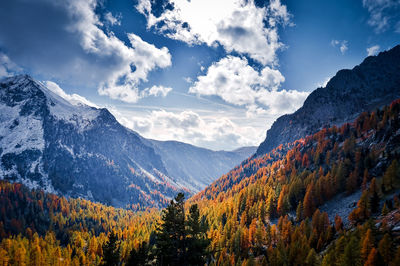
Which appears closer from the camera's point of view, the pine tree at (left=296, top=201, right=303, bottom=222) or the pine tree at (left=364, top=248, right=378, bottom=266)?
the pine tree at (left=364, top=248, right=378, bottom=266)

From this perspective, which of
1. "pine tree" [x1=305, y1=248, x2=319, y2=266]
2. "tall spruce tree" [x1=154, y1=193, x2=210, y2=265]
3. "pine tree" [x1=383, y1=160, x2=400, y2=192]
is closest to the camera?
"tall spruce tree" [x1=154, y1=193, x2=210, y2=265]

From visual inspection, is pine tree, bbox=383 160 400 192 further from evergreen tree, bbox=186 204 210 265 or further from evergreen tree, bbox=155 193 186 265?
evergreen tree, bbox=155 193 186 265

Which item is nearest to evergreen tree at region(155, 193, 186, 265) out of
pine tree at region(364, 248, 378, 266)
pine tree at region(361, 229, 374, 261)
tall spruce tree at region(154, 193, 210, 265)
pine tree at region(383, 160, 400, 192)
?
tall spruce tree at region(154, 193, 210, 265)

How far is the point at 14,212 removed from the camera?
18375 centimetres

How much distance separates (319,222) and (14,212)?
9433 inches

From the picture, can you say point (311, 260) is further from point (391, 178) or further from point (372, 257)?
point (391, 178)

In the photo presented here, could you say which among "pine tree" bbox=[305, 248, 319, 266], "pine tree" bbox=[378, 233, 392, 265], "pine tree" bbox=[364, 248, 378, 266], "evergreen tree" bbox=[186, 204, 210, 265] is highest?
"evergreen tree" bbox=[186, 204, 210, 265]

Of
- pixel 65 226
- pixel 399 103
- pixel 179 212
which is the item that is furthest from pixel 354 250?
pixel 65 226

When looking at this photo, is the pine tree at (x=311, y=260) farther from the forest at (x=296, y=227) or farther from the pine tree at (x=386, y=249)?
the pine tree at (x=386, y=249)

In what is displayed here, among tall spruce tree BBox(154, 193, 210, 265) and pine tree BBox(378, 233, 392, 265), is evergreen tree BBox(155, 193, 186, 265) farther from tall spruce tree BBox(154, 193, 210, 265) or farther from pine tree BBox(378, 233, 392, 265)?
pine tree BBox(378, 233, 392, 265)

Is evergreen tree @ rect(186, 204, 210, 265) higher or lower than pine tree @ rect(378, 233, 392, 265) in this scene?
higher

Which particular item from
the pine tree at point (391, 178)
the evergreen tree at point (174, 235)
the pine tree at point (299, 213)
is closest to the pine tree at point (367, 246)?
the evergreen tree at point (174, 235)

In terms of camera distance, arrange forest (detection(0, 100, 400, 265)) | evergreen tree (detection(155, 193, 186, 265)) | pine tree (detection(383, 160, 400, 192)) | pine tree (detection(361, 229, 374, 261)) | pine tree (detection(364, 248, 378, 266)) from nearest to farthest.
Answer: evergreen tree (detection(155, 193, 186, 265)) → forest (detection(0, 100, 400, 265)) → pine tree (detection(364, 248, 378, 266)) → pine tree (detection(361, 229, 374, 261)) → pine tree (detection(383, 160, 400, 192))

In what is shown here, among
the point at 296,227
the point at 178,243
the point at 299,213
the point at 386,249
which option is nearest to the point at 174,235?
the point at 178,243
